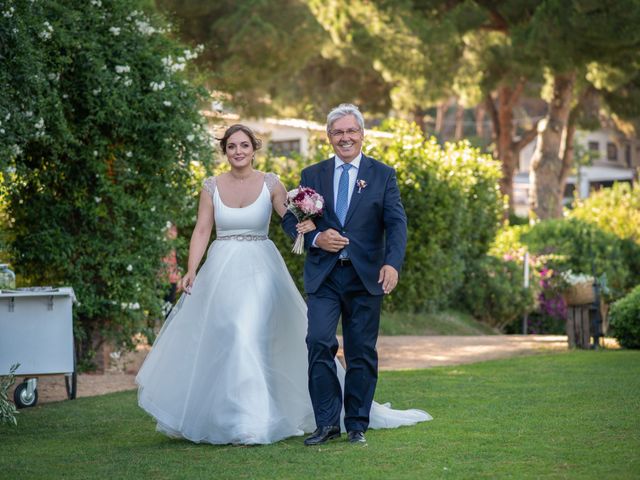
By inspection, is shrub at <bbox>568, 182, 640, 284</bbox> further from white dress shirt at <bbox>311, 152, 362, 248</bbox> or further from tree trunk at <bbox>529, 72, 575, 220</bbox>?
Result: white dress shirt at <bbox>311, 152, 362, 248</bbox>

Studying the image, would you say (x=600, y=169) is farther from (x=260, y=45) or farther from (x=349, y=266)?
(x=349, y=266)

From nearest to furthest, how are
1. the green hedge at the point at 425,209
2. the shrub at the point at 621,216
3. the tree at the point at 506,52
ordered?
the green hedge at the point at 425,209, the tree at the point at 506,52, the shrub at the point at 621,216

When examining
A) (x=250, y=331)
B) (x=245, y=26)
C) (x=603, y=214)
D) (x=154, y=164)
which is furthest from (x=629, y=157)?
(x=250, y=331)

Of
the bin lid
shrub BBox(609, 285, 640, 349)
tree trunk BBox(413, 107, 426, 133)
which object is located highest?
tree trunk BBox(413, 107, 426, 133)

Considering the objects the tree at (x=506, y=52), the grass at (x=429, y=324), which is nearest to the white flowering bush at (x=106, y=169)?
the grass at (x=429, y=324)

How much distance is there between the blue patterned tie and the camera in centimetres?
721

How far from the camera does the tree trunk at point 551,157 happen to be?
2962 cm

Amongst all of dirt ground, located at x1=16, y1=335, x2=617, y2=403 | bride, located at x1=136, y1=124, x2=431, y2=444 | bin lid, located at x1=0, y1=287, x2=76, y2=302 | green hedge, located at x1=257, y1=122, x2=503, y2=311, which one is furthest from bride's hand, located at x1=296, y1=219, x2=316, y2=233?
green hedge, located at x1=257, y1=122, x2=503, y2=311

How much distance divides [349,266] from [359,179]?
0.55 meters

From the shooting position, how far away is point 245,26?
26172mm

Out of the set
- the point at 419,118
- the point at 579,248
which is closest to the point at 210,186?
the point at 579,248

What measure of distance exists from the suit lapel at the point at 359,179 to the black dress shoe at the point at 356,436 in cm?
130

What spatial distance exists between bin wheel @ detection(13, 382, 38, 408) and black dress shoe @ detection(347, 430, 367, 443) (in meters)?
3.91

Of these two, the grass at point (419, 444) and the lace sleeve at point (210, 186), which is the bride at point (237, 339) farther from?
the grass at point (419, 444)
